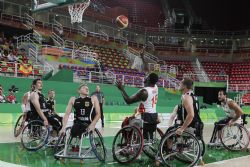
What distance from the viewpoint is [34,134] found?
841 cm

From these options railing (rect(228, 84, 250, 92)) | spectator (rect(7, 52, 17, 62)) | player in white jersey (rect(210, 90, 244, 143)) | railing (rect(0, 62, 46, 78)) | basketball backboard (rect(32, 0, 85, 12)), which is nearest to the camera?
player in white jersey (rect(210, 90, 244, 143))

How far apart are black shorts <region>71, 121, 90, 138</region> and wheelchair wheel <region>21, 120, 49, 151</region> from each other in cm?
140

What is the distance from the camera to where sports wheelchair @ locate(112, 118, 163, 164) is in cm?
668

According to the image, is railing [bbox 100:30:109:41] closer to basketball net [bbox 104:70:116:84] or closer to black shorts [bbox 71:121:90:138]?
basketball net [bbox 104:70:116:84]

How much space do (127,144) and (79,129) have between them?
3.05 feet

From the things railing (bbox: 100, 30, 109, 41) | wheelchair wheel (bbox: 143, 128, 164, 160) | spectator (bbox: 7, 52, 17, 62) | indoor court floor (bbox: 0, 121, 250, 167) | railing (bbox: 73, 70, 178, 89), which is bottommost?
indoor court floor (bbox: 0, 121, 250, 167)

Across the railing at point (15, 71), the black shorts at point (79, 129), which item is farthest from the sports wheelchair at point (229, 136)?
the railing at point (15, 71)

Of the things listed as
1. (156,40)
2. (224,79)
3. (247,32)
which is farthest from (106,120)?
(247,32)

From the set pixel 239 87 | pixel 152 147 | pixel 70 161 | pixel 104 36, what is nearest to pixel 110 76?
pixel 104 36

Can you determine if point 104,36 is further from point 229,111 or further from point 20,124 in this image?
point 229,111

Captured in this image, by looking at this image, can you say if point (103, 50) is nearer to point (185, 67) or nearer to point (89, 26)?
point (89, 26)

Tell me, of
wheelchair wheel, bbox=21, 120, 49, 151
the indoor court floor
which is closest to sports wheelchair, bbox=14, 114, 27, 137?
the indoor court floor

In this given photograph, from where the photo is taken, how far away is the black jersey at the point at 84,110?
Result: 693cm

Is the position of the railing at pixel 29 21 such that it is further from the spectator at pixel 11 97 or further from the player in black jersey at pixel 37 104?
the player in black jersey at pixel 37 104
